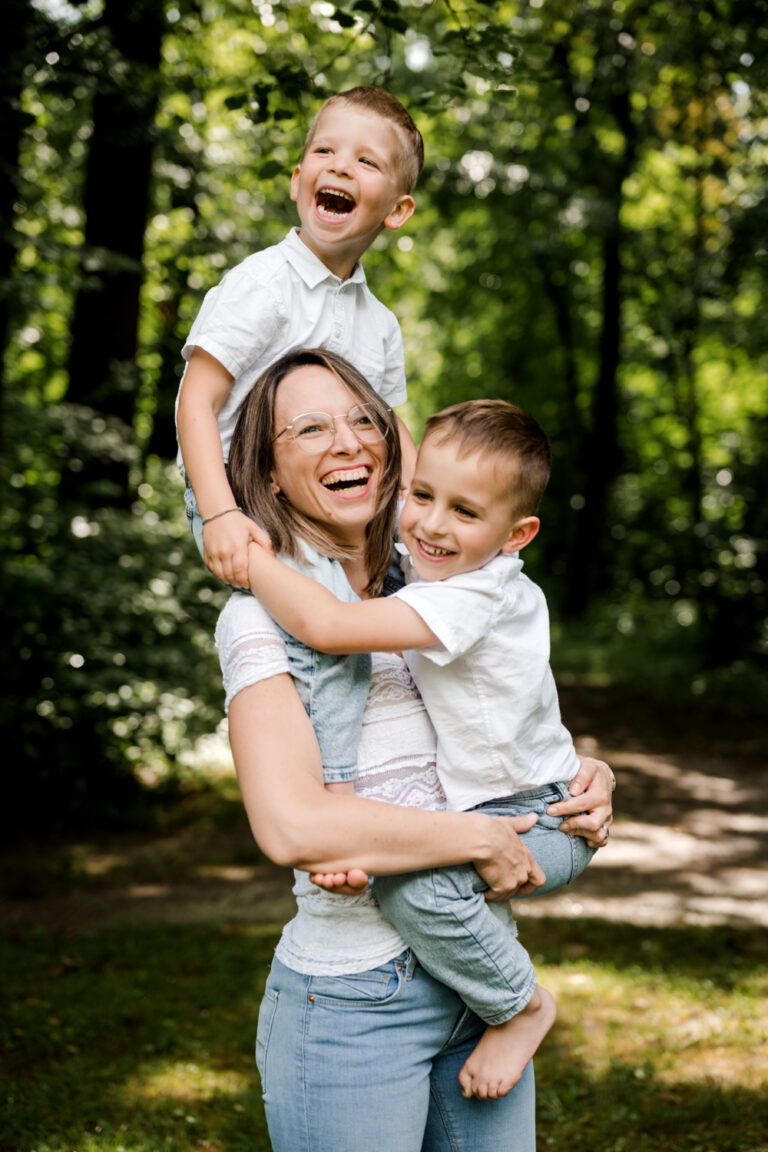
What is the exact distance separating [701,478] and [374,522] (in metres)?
13.2

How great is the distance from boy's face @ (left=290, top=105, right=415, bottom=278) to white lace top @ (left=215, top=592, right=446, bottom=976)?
0.94 m

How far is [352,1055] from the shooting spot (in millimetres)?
1850

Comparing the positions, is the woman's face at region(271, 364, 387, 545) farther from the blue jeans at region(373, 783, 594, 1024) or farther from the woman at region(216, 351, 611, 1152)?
the blue jeans at region(373, 783, 594, 1024)

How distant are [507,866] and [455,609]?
18.4 inches

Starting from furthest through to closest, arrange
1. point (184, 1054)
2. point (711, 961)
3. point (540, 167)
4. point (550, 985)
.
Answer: point (540, 167)
point (711, 961)
point (550, 985)
point (184, 1054)

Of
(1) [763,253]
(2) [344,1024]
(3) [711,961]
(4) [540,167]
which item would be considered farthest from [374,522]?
(4) [540,167]

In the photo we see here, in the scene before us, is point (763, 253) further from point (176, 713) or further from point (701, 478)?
point (701, 478)

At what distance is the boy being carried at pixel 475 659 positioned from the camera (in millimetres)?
1875

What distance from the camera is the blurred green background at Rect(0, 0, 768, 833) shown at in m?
5.77

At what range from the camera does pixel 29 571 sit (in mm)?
6828

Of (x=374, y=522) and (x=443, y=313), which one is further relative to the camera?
(x=443, y=313)

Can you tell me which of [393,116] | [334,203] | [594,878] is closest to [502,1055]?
[334,203]

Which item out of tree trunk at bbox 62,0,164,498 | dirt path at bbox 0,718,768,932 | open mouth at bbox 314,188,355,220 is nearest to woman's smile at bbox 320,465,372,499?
open mouth at bbox 314,188,355,220

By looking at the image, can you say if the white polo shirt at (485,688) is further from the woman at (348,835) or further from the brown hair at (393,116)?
the brown hair at (393,116)
